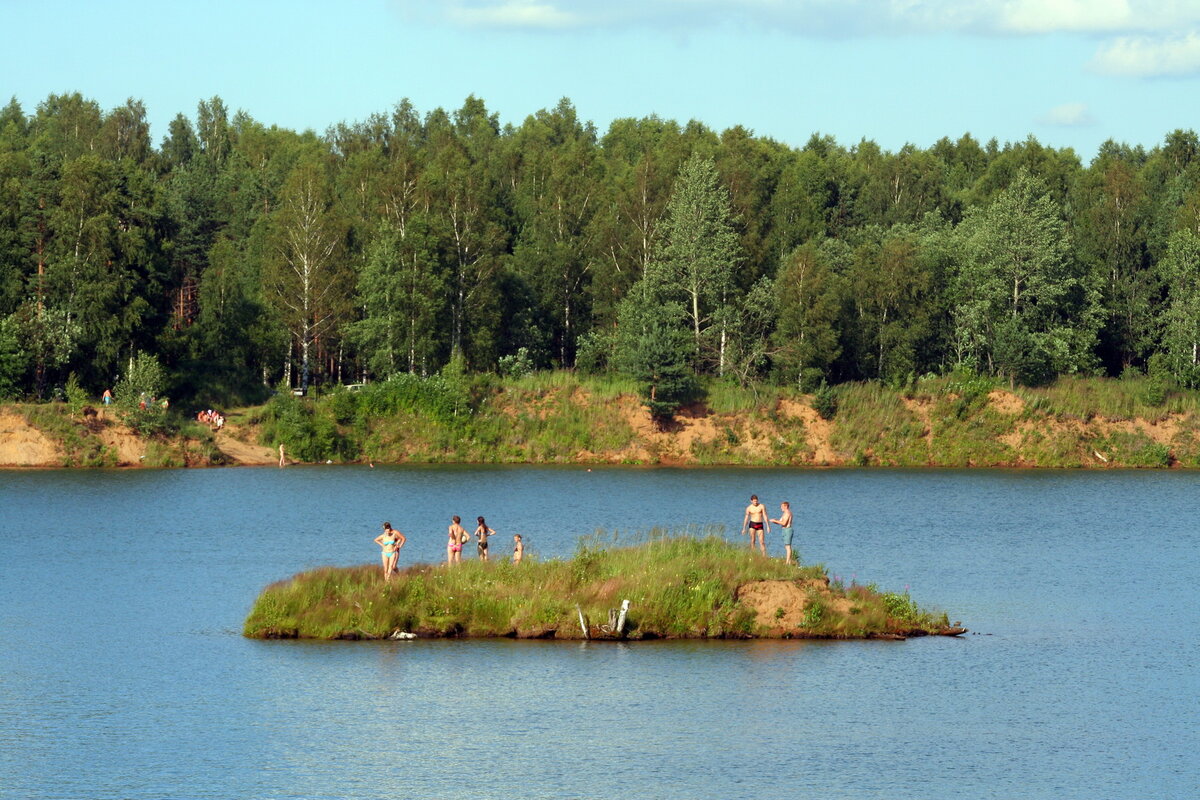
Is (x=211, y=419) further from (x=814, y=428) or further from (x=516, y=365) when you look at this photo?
(x=814, y=428)

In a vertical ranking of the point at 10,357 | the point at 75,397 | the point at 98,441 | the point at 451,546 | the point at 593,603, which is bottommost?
the point at 593,603

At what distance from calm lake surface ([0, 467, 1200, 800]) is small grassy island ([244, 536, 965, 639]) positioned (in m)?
0.74

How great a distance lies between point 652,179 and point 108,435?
143ft

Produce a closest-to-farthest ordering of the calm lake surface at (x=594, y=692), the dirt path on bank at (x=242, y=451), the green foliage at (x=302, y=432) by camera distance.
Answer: the calm lake surface at (x=594, y=692) < the dirt path on bank at (x=242, y=451) < the green foliage at (x=302, y=432)

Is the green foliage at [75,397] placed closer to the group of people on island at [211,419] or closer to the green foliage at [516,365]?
the group of people on island at [211,419]

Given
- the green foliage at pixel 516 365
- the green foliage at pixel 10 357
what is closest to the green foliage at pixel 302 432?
the green foliage at pixel 516 365

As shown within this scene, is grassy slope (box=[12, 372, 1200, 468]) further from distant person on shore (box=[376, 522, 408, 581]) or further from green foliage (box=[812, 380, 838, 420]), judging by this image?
distant person on shore (box=[376, 522, 408, 581])

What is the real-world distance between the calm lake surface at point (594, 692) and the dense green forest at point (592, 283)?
40.0 m

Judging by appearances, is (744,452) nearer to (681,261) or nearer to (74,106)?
(681,261)

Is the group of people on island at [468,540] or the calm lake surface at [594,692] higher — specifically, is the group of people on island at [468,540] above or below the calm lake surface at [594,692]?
above

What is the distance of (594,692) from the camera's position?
112 feet

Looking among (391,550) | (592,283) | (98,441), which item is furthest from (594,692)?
(592,283)

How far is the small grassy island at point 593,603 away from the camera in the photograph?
39375mm

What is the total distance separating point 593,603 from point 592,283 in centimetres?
7657
